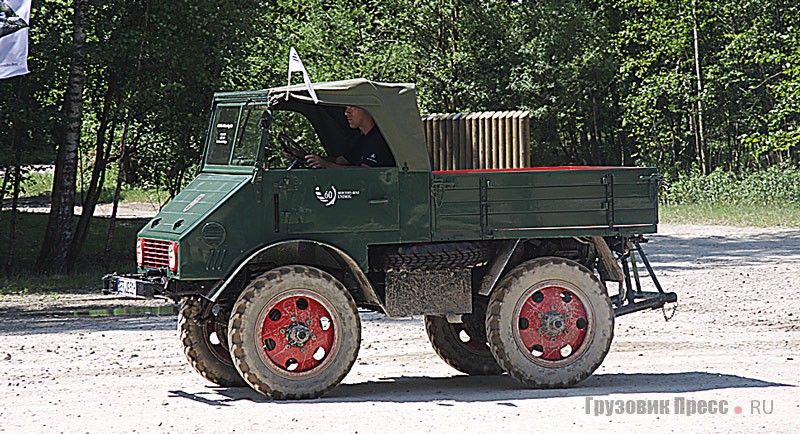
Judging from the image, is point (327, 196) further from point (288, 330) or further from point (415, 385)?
point (415, 385)

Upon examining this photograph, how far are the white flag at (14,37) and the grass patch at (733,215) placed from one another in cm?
1996

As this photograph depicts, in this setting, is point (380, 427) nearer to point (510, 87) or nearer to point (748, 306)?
point (748, 306)

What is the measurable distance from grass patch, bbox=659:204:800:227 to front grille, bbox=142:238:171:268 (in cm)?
2459

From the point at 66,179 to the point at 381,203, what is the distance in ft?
46.6

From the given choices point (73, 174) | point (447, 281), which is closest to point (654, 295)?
point (447, 281)

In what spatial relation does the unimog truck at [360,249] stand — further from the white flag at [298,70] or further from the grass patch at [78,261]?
the grass patch at [78,261]

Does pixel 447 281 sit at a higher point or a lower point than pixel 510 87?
lower

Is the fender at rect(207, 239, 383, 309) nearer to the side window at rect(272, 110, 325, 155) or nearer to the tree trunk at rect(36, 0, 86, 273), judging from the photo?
the side window at rect(272, 110, 325, 155)

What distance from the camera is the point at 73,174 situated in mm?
22141

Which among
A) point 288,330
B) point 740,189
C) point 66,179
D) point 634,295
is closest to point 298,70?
point 288,330

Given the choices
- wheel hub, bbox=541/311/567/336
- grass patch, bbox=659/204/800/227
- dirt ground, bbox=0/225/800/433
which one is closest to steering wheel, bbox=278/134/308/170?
dirt ground, bbox=0/225/800/433

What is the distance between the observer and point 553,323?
9.77 metres

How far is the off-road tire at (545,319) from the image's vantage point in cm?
964

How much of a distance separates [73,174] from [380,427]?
15.4m
